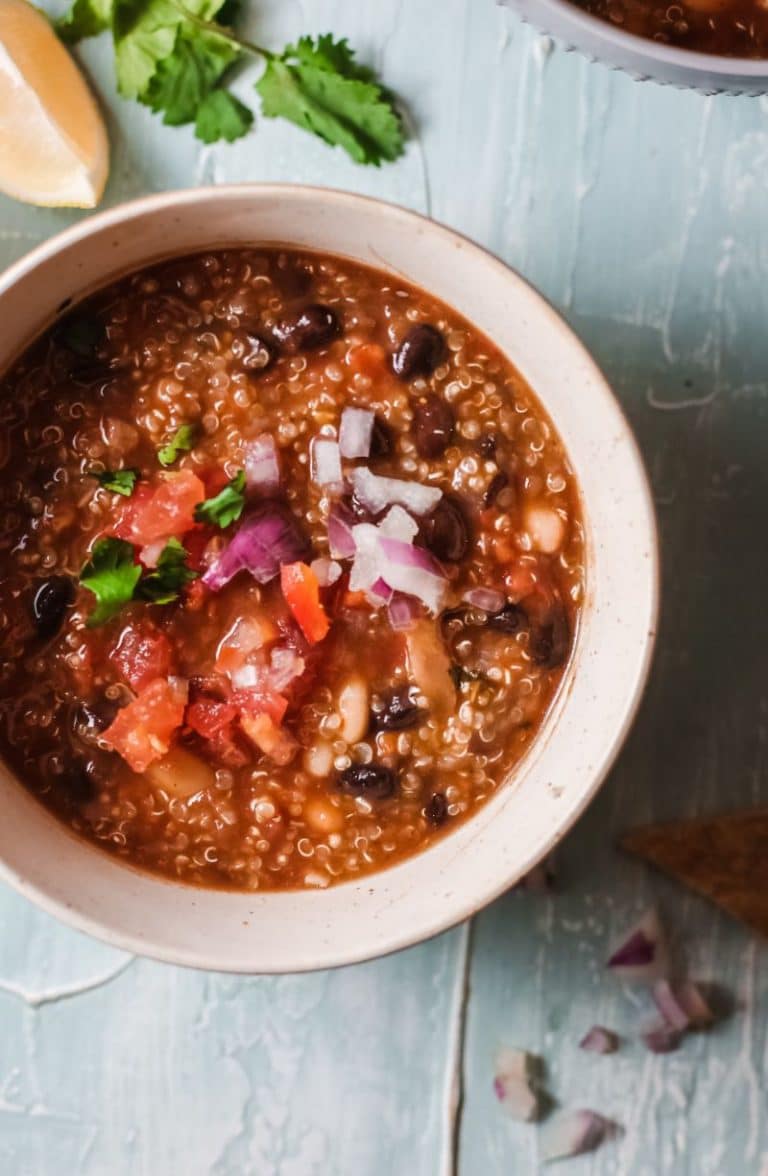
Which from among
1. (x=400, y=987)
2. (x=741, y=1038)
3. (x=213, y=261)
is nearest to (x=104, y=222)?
(x=213, y=261)

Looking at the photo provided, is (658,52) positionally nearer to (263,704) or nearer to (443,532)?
(443,532)

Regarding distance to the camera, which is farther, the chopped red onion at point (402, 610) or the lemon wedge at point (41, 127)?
the lemon wedge at point (41, 127)

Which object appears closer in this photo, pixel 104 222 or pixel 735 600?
pixel 104 222

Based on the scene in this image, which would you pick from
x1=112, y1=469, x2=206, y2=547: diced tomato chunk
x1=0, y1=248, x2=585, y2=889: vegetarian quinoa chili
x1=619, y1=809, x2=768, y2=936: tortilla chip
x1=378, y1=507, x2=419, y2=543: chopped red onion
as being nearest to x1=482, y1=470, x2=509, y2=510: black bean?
x1=0, y1=248, x2=585, y2=889: vegetarian quinoa chili

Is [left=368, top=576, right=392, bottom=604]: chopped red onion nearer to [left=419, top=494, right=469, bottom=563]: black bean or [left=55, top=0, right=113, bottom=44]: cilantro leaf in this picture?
[left=419, top=494, right=469, bottom=563]: black bean

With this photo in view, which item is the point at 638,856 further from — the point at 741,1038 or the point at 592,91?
the point at 592,91

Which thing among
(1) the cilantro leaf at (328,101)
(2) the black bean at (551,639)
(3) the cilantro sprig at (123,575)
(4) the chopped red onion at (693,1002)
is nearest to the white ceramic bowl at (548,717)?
(2) the black bean at (551,639)

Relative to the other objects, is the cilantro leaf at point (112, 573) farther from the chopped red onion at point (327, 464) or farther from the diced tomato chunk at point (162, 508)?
the chopped red onion at point (327, 464)

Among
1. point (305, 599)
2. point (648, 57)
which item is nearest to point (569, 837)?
point (305, 599)
